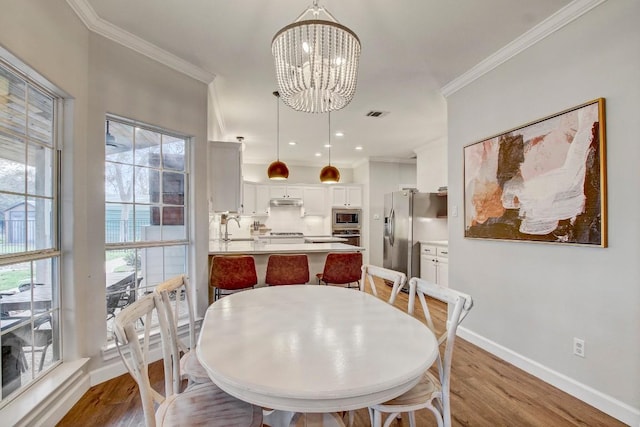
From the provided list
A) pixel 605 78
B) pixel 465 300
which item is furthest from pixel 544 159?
pixel 465 300

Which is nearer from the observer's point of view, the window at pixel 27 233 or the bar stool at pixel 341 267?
the window at pixel 27 233

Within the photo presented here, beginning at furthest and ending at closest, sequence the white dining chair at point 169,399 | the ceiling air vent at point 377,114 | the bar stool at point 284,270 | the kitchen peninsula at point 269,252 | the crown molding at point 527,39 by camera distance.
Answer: the ceiling air vent at point 377,114
the kitchen peninsula at point 269,252
the bar stool at point 284,270
the crown molding at point 527,39
the white dining chair at point 169,399

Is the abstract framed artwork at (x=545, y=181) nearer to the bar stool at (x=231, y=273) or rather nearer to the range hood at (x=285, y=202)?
the bar stool at (x=231, y=273)

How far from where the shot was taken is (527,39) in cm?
244

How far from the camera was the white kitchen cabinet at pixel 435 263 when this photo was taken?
4.50 meters

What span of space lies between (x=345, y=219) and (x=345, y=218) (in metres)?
0.02

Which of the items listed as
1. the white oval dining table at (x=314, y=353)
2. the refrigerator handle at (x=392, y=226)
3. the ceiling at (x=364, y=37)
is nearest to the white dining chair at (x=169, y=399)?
the white oval dining table at (x=314, y=353)

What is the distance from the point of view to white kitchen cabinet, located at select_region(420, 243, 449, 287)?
4.50m

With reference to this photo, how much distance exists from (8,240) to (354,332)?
1917 mm

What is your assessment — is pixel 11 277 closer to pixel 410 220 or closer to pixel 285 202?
pixel 410 220

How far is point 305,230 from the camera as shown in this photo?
7.64 m

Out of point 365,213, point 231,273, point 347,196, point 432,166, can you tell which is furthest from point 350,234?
point 231,273

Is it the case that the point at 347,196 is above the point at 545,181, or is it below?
above

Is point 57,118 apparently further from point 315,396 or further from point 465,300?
point 465,300
